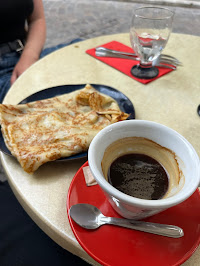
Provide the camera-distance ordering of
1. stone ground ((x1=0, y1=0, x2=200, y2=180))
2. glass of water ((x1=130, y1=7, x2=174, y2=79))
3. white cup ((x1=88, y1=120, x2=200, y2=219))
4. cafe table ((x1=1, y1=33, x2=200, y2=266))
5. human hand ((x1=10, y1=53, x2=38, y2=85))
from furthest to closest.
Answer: stone ground ((x1=0, y1=0, x2=200, y2=180)), human hand ((x1=10, y1=53, x2=38, y2=85)), glass of water ((x1=130, y1=7, x2=174, y2=79)), cafe table ((x1=1, y1=33, x2=200, y2=266)), white cup ((x1=88, y1=120, x2=200, y2=219))

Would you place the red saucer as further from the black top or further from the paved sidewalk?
the paved sidewalk

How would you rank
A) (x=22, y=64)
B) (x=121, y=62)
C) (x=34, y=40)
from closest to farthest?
(x=121, y=62) < (x=22, y=64) < (x=34, y=40)

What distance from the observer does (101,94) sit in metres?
0.78

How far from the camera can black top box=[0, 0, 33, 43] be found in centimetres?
126

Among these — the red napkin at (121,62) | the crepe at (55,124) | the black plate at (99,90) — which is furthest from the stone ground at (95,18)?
the crepe at (55,124)

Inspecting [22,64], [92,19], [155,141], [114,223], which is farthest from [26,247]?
[92,19]

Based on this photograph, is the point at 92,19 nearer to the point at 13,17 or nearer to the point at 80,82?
the point at 13,17

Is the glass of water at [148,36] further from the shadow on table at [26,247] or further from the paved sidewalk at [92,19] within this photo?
the paved sidewalk at [92,19]

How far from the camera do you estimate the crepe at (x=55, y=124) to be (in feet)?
1.91

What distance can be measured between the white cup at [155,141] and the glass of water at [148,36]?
508 millimetres

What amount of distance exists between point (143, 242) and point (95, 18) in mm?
3812

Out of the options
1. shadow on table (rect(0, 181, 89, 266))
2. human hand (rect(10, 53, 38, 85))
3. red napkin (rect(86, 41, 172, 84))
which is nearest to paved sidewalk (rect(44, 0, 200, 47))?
human hand (rect(10, 53, 38, 85))

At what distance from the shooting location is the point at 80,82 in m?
0.92

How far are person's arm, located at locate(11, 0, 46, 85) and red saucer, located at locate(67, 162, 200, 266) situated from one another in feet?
3.33
